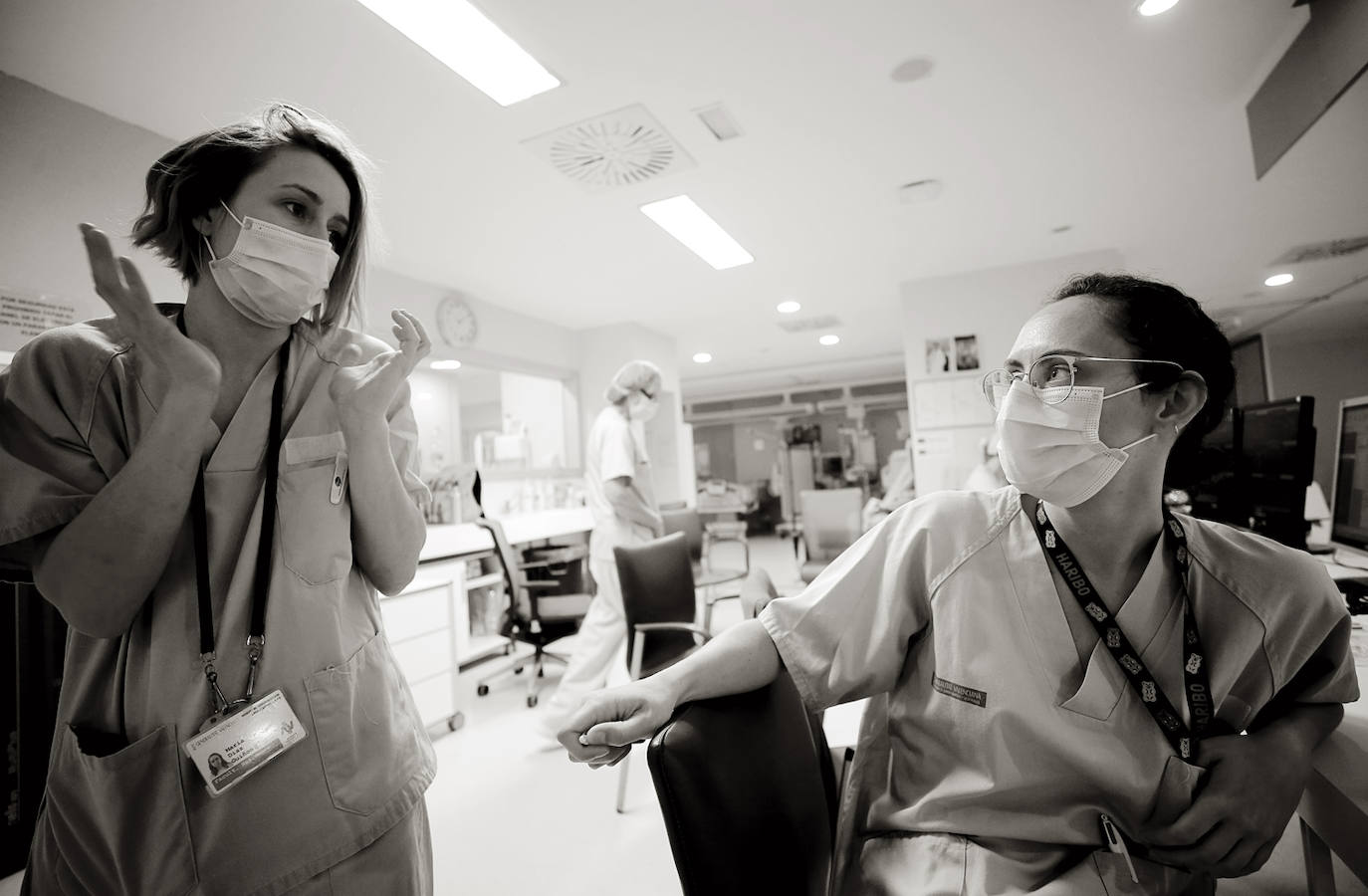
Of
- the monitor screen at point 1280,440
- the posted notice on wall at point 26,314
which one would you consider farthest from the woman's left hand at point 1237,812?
the posted notice on wall at point 26,314

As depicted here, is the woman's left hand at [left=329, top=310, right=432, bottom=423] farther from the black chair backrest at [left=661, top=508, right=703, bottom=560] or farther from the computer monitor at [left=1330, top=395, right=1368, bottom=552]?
the black chair backrest at [left=661, top=508, right=703, bottom=560]

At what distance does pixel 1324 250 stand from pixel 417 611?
25.5ft

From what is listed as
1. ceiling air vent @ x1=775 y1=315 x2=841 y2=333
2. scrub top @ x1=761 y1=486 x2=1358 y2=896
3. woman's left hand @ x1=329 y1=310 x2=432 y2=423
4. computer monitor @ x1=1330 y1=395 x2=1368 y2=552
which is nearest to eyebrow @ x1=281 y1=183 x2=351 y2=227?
woman's left hand @ x1=329 y1=310 x2=432 y2=423

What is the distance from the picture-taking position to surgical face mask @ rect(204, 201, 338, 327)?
808 mm

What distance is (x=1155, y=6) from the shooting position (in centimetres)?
211

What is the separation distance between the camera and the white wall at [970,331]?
16.3 feet

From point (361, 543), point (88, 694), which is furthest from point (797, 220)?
point (88, 694)

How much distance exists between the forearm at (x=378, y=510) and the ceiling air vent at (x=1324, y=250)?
23.9ft

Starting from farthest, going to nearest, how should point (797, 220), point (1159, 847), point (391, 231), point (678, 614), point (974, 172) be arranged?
point (797, 220) < point (391, 231) < point (974, 172) < point (678, 614) < point (1159, 847)

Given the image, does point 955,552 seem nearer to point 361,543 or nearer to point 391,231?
point 361,543

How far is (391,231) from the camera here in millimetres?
3613

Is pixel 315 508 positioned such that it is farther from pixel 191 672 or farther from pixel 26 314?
pixel 26 314

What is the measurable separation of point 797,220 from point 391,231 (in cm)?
258

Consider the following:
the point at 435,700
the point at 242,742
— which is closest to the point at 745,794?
the point at 242,742
